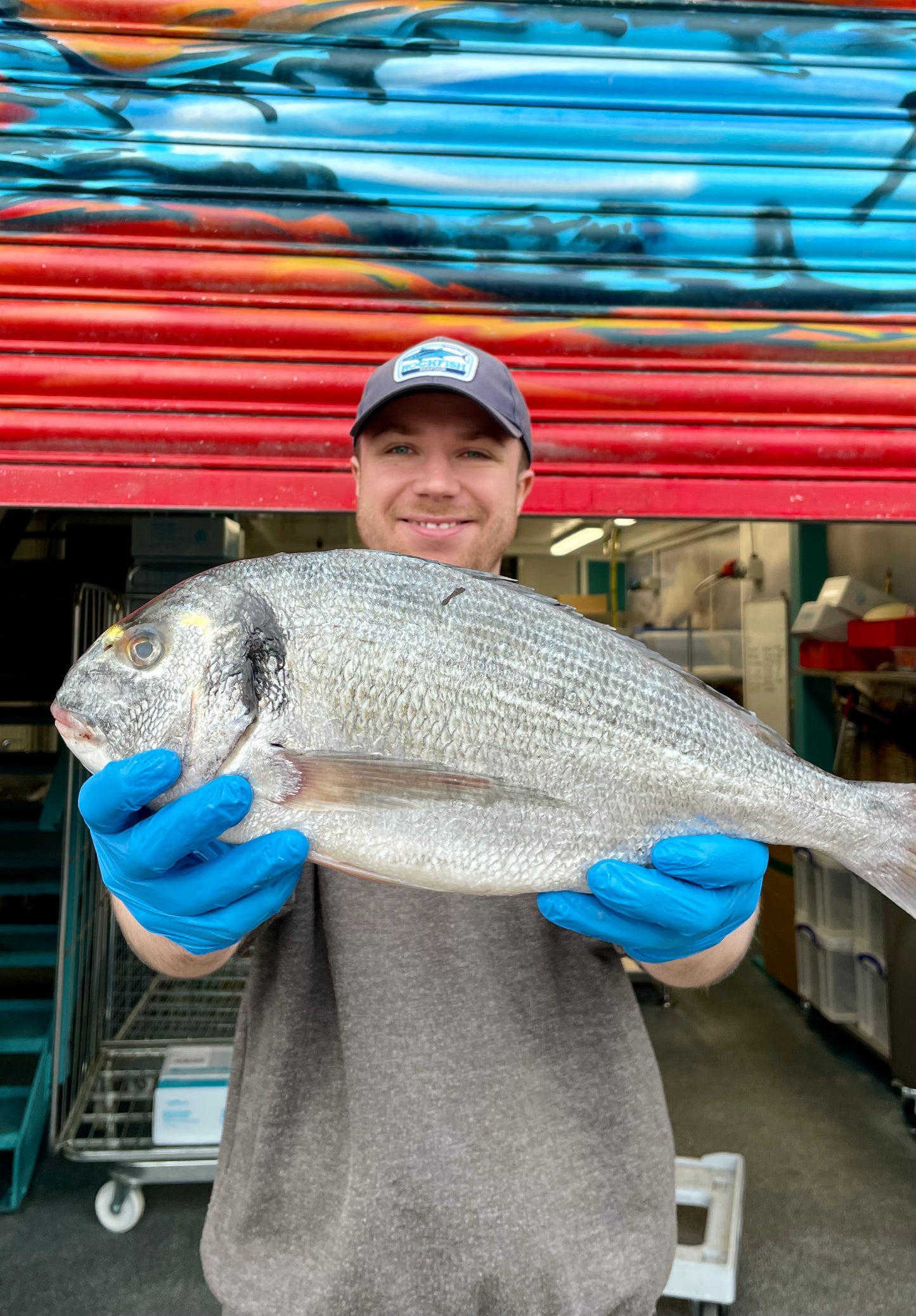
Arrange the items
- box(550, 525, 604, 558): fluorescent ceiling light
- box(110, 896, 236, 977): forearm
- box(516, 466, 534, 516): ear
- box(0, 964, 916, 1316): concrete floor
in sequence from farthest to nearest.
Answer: box(550, 525, 604, 558): fluorescent ceiling light → box(0, 964, 916, 1316): concrete floor → box(516, 466, 534, 516): ear → box(110, 896, 236, 977): forearm

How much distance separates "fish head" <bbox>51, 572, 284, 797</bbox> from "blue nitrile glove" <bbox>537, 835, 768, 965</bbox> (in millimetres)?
533

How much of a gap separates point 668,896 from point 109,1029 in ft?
9.26

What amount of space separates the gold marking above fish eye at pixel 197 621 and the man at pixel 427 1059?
18 centimetres

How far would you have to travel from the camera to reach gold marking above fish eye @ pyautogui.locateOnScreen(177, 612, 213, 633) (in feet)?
3.52

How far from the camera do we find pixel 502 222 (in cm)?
223

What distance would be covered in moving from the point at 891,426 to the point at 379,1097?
7.08 feet

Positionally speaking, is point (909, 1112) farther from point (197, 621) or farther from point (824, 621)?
point (197, 621)

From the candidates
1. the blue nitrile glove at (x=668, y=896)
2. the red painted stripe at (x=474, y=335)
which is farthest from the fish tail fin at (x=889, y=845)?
the red painted stripe at (x=474, y=335)

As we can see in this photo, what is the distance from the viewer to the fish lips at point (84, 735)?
3.45ft

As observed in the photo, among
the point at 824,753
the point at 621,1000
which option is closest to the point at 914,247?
the point at 621,1000

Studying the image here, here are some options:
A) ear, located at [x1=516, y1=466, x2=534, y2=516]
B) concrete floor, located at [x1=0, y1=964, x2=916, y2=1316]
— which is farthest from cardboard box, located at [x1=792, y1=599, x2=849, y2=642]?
ear, located at [x1=516, y1=466, x2=534, y2=516]

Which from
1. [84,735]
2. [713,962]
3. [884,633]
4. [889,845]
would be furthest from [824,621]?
[84,735]

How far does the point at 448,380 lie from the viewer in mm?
1505

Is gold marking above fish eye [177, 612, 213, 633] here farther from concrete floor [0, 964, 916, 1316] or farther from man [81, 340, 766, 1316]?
concrete floor [0, 964, 916, 1316]
